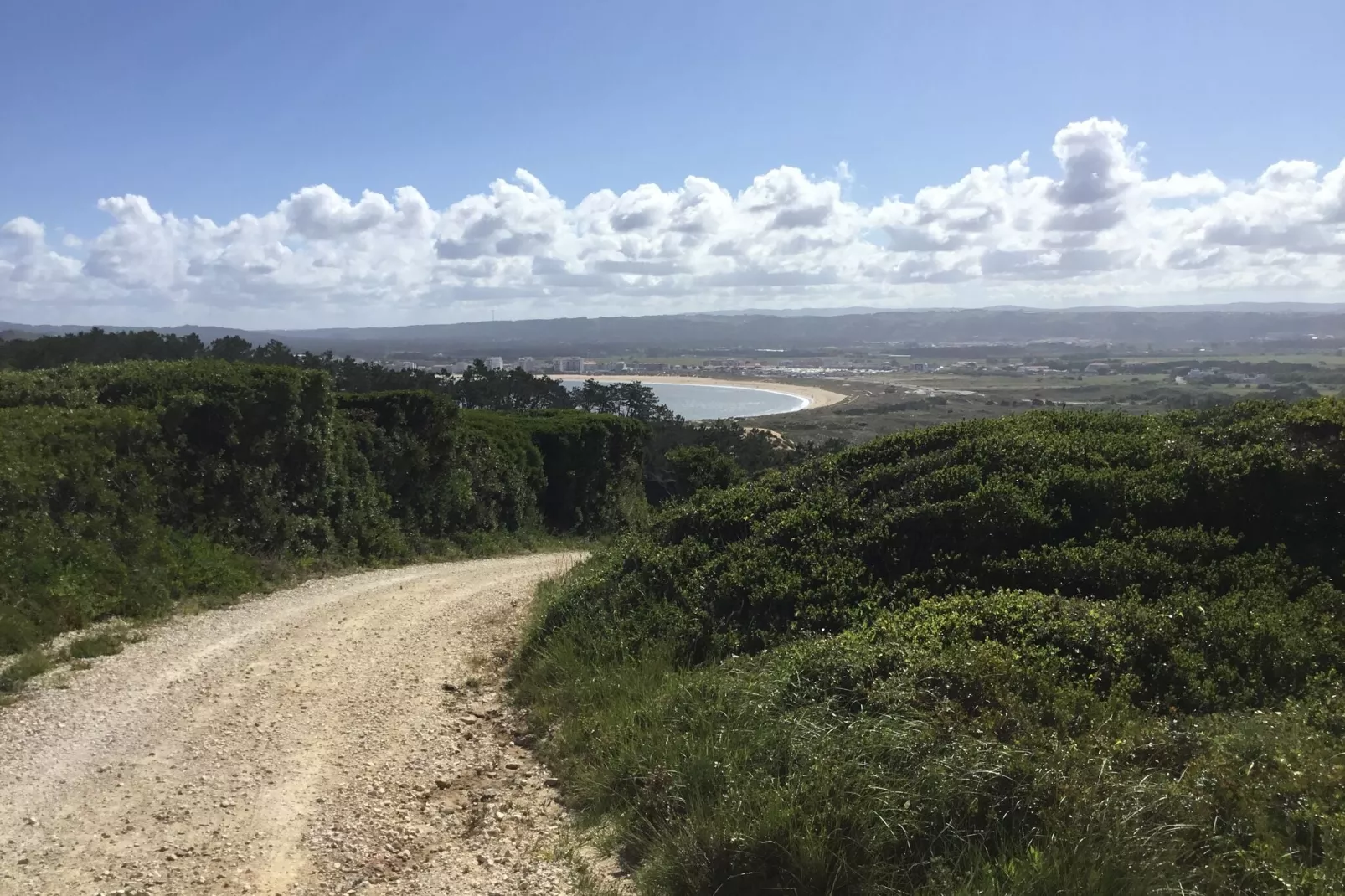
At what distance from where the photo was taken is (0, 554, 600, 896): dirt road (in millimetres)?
5133

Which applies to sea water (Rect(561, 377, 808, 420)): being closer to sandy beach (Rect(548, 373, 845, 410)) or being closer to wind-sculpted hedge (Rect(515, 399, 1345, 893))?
sandy beach (Rect(548, 373, 845, 410))

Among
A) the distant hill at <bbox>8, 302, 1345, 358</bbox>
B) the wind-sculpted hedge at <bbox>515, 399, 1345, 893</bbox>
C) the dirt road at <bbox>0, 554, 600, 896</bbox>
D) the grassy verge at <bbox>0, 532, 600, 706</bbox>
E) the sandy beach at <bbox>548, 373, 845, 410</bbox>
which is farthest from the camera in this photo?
the distant hill at <bbox>8, 302, 1345, 358</bbox>

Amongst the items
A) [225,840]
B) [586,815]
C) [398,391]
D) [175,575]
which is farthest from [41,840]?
[398,391]

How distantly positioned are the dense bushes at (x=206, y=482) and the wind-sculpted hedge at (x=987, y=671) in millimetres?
5782

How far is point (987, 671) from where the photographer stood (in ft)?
17.7

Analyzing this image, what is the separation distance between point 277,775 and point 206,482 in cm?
974

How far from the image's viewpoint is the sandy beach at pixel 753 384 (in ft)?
201

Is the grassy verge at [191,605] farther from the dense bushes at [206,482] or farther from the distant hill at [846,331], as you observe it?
the distant hill at [846,331]

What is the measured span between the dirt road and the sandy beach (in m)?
48.3

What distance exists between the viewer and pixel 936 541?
8.04 meters

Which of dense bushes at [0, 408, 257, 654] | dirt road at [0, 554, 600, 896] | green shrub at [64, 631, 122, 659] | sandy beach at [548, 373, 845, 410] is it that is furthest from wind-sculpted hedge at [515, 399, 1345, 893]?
sandy beach at [548, 373, 845, 410]

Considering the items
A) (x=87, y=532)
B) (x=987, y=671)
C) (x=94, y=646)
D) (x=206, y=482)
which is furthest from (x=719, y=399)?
(x=987, y=671)

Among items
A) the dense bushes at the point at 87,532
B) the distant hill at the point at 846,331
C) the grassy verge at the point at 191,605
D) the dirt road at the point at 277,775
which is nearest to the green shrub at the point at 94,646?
the grassy verge at the point at 191,605

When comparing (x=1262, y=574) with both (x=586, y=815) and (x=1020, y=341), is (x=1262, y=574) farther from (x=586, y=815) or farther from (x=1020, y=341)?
(x=1020, y=341)
